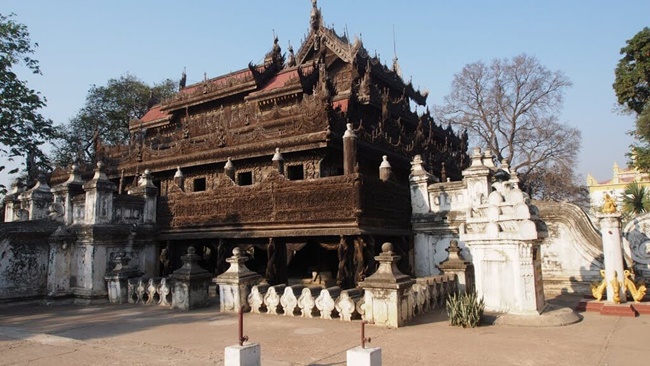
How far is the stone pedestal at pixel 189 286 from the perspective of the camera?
11641 mm

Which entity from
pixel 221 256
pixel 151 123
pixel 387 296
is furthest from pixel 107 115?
pixel 387 296

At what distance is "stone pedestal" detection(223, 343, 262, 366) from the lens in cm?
509

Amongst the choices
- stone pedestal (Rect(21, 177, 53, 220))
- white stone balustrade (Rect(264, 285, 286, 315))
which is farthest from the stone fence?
stone pedestal (Rect(21, 177, 53, 220))

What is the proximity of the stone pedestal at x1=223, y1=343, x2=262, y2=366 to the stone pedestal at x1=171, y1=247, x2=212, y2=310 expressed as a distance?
6.83 metres

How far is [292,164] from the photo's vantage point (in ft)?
56.7

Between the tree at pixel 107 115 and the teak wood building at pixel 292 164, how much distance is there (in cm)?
1093

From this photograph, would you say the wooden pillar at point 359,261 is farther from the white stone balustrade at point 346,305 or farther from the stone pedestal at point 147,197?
→ the stone pedestal at point 147,197

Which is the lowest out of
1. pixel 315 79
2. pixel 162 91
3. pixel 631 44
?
pixel 315 79

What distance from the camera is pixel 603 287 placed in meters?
10.2

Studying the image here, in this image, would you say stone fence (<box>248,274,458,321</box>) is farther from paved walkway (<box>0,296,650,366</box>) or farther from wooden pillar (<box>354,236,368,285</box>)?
wooden pillar (<box>354,236,368,285</box>)

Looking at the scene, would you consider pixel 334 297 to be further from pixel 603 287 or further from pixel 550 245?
pixel 550 245

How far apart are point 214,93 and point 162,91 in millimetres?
16923

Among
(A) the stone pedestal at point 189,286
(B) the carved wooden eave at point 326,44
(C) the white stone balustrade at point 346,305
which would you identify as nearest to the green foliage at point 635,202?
(B) the carved wooden eave at point 326,44

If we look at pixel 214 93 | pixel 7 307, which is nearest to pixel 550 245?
pixel 7 307
